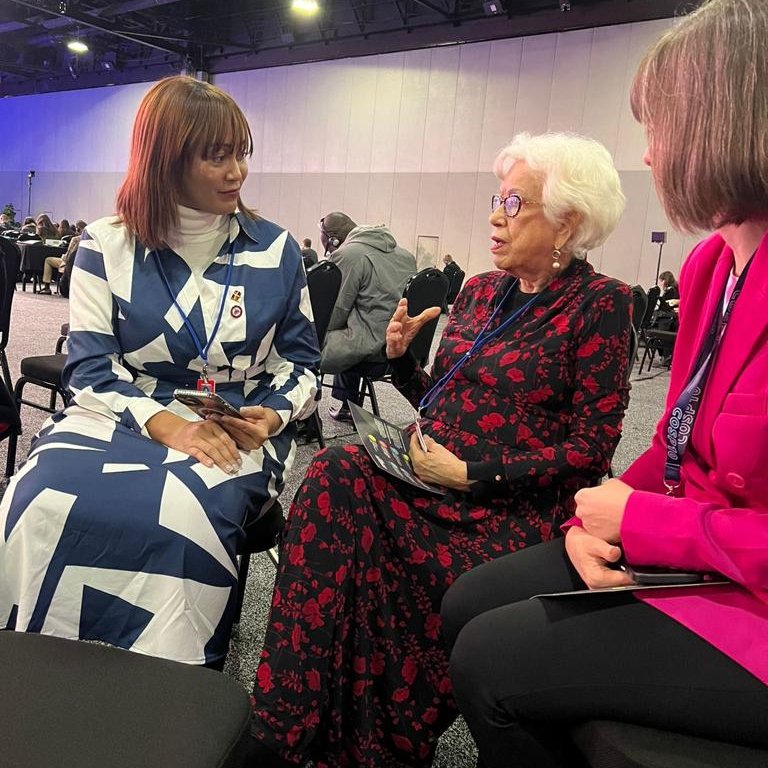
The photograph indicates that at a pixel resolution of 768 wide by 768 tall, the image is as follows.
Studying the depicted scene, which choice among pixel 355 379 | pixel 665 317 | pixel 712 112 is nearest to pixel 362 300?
pixel 355 379

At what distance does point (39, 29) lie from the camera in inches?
645

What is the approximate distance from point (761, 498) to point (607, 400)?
543 millimetres

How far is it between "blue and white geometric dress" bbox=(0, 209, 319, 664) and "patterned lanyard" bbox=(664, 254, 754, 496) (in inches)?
31.9

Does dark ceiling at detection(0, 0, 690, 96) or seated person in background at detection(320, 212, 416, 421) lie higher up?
dark ceiling at detection(0, 0, 690, 96)

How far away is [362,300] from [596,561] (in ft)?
8.94

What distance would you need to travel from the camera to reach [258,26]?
47.9 feet

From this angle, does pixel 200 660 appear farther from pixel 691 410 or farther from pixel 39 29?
pixel 39 29

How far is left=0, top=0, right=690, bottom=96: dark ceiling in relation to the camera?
38.1 ft

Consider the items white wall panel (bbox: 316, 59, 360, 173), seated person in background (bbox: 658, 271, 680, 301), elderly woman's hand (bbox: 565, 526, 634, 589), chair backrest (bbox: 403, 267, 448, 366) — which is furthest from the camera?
white wall panel (bbox: 316, 59, 360, 173)

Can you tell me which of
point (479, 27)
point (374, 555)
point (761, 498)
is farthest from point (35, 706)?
point (479, 27)

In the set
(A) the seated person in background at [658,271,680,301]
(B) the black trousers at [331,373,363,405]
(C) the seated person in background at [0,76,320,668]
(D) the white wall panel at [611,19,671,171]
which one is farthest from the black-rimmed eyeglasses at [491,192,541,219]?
(D) the white wall panel at [611,19,671,171]

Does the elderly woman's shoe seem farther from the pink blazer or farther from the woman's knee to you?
the pink blazer

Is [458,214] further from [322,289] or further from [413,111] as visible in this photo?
[322,289]

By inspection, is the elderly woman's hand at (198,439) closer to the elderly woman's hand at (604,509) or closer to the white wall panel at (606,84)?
the elderly woman's hand at (604,509)
